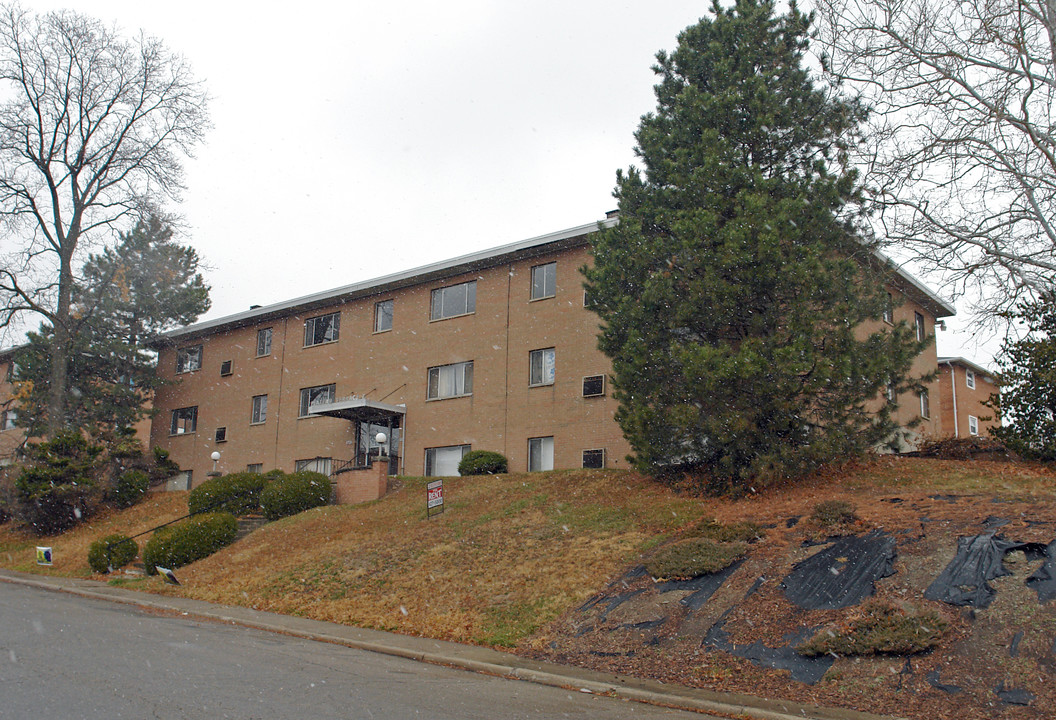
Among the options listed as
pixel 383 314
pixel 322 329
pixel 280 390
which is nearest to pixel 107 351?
pixel 280 390

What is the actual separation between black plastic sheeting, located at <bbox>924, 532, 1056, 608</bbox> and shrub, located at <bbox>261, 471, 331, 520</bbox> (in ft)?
57.8

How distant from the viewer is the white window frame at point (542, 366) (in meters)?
24.7

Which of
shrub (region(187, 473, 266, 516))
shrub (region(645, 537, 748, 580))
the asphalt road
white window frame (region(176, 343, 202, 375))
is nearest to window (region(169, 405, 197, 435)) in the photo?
white window frame (region(176, 343, 202, 375))

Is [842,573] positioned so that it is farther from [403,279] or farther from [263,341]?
[263,341]

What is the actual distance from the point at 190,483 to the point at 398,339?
12.9 m

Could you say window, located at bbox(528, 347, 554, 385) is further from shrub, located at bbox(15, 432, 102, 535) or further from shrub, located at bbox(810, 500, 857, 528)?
shrub, located at bbox(15, 432, 102, 535)

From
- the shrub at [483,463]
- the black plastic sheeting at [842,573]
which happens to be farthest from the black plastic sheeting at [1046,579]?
the shrub at [483,463]

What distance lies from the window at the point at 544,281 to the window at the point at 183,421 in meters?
18.1

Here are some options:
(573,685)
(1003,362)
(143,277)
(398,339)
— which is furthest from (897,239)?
(143,277)

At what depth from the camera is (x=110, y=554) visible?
20.6m

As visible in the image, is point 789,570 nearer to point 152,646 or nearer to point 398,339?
point 152,646

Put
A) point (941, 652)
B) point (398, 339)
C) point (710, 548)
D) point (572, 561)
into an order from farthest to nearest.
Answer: point (398, 339) < point (572, 561) < point (710, 548) < point (941, 652)

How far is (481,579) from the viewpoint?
13898mm

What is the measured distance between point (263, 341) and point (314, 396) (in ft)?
14.3
